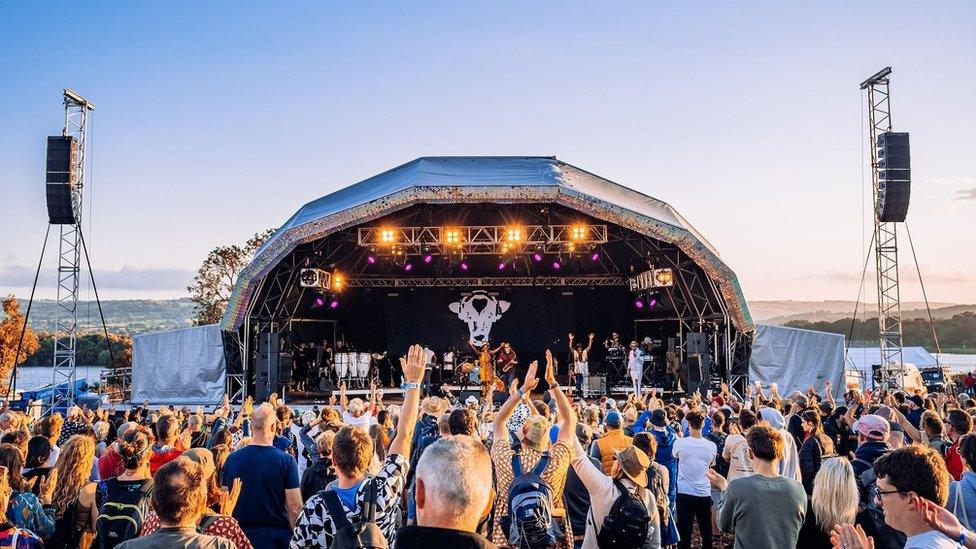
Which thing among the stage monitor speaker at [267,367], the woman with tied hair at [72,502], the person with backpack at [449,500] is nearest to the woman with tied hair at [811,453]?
the person with backpack at [449,500]

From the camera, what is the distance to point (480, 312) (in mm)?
21656

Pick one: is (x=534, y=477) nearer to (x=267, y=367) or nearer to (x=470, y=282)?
(x=267, y=367)

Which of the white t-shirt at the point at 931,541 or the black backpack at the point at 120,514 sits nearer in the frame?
the white t-shirt at the point at 931,541

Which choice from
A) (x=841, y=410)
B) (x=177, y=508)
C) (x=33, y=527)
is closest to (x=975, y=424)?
(x=841, y=410)

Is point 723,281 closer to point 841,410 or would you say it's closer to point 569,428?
point 841,410

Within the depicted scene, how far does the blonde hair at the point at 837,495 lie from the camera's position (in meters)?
3.39

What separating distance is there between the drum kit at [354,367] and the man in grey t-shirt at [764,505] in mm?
17276

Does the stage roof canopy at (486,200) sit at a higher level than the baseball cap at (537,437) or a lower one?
higher

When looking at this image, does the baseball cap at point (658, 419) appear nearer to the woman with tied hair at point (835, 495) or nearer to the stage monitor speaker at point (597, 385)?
the woman with tied hair at point (835, 495)

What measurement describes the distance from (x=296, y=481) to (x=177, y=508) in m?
1.39

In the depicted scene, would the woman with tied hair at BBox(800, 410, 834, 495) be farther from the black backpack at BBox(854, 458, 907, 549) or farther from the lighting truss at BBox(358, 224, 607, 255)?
the lighting truss at BBox(358, 224, 607, 255)

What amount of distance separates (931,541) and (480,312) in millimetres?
19591

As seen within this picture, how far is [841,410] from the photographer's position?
6930 millimetres

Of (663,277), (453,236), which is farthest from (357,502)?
(663,277)
